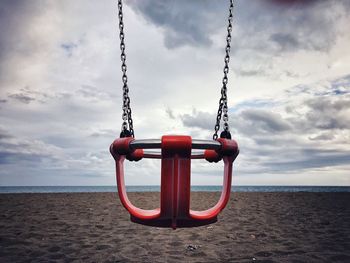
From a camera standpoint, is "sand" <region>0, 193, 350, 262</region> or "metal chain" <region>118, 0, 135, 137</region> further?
"sand" <region>0, 193, 350, 262</region>

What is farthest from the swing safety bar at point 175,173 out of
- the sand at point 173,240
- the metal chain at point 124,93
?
the sand at point 173,240

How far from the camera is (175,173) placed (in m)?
2.54

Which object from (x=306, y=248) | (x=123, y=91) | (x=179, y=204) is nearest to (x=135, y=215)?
(x=179, y=204)

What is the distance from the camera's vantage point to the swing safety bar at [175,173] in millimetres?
2477

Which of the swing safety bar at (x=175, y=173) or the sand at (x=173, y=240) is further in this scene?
the sand at (x=173, y=240)

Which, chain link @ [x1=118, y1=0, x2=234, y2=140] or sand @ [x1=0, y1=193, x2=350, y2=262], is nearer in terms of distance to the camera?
chain link @ [x1=118, y1=0, x2=234, y2=140]

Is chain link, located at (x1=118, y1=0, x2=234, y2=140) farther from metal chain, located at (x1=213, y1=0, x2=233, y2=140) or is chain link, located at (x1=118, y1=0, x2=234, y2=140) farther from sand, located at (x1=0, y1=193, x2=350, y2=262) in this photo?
sand, located at (x1=0, y1=193, x2=350, y2=262)

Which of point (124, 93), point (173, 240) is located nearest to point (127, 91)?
point (124, 93)

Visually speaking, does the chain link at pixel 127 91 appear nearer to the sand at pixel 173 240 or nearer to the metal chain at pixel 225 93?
the metal chain at pixel 225 93

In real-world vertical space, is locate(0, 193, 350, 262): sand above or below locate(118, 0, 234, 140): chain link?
below

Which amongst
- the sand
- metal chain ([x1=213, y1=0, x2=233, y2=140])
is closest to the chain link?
metal chain ([x1=213, y1=0, x2=233, y2=140])

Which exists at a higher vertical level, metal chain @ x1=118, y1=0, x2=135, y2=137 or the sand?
metal chain @ x1=118, y1=0, x2=135, y2=137

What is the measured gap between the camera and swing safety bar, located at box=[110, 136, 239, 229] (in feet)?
8.13

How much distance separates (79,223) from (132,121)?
6244 mm
